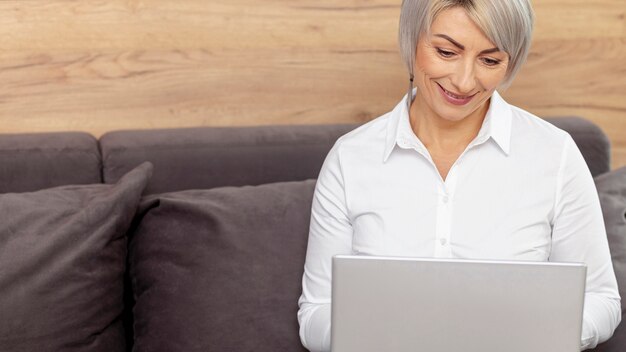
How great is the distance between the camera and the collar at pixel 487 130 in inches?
66.4

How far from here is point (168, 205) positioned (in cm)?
186

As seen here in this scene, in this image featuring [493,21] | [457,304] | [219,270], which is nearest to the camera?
[457,304]

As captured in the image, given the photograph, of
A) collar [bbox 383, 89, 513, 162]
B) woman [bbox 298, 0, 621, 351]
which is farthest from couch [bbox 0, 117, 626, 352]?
collar [bbox 383, 89, 513, 162]

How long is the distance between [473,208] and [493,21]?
1.07 feet

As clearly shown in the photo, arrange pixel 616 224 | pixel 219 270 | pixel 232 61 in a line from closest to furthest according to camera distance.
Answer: pixel 219 270, pixel 616 224, pixel 232 61

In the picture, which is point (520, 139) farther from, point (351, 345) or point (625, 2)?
point (625, 2)

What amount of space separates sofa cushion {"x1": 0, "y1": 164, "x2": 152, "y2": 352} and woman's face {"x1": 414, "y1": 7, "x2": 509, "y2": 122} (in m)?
0.60

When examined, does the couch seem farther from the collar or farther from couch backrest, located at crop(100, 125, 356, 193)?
the collar

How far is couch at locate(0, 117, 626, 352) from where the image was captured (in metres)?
1.71

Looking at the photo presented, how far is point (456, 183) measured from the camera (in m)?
1.68

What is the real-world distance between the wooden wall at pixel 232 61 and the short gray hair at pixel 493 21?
1.93ft

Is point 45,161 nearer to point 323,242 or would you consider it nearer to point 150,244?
point 150,244

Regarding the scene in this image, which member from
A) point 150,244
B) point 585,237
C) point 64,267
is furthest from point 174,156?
point 585,237

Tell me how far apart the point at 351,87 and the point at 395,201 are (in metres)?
0.63
